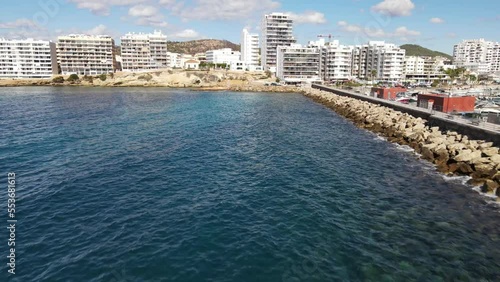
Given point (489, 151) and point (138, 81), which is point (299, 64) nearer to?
point (138, 81)

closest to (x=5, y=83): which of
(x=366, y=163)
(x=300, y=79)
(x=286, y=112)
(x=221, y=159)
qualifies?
(x=300, y=79)

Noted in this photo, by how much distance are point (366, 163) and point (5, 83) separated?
20259 cm

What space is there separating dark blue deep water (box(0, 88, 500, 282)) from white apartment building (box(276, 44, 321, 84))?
487 feet

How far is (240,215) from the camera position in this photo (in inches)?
918

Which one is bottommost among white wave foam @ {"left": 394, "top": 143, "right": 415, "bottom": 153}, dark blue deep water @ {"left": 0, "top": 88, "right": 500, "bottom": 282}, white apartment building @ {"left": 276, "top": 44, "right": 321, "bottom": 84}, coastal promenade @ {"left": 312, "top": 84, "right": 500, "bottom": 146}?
dark blue deep water @ {"left": 0, "top": 88, "right": 500, "bottom": 282}

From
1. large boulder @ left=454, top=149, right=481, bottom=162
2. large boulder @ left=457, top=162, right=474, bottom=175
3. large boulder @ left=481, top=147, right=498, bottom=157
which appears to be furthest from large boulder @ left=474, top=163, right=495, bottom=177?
large boulder @ left=481, top=147, right=498, bottom=157

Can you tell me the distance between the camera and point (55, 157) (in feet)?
124

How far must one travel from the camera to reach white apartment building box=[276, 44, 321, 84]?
187m

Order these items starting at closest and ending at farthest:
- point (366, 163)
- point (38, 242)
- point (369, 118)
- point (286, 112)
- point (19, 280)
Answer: point (19, 280)
point (38, 242)
point (366, 163)
point (369, 118)
point (286, 112)

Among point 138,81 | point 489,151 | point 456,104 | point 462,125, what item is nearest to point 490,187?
point 489,151

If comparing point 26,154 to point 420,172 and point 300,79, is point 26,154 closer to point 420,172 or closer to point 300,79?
point 420,172

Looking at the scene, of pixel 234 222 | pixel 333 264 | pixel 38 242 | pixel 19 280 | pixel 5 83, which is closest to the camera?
pixel 19 280

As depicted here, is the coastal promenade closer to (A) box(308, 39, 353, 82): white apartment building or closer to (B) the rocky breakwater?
(B) the rocky breakwater

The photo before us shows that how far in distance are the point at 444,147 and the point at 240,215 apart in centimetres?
2657
